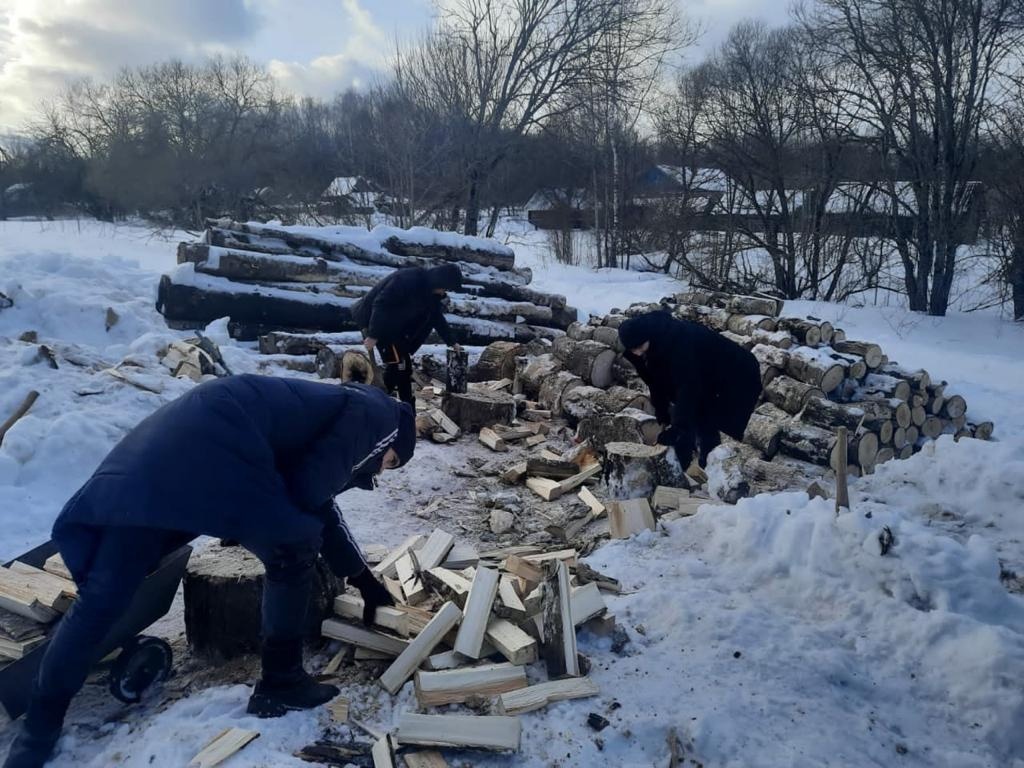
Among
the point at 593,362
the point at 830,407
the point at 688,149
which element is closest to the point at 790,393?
the point at 830,407

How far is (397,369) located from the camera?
23.3 feet

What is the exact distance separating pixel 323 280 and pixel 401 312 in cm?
501

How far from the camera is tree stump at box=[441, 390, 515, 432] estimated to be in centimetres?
790

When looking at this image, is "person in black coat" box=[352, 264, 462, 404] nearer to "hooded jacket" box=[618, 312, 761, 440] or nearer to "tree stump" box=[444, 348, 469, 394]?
"tree stump" box=[444, 348, 469, 394]

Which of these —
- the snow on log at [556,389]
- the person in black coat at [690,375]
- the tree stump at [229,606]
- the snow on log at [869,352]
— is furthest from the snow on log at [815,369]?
the tree stump at [229,606]

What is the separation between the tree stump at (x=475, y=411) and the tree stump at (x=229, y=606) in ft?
14.5

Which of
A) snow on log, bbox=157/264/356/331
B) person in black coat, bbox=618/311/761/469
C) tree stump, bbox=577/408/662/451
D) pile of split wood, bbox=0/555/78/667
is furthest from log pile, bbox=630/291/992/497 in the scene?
snow on log, bbox=157/264/356/331

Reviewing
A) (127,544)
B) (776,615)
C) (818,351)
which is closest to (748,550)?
(776,615)

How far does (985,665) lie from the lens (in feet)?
10.3

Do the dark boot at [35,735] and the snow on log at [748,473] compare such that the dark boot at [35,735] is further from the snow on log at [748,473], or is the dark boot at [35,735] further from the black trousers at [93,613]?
the snow on log at [748,473]

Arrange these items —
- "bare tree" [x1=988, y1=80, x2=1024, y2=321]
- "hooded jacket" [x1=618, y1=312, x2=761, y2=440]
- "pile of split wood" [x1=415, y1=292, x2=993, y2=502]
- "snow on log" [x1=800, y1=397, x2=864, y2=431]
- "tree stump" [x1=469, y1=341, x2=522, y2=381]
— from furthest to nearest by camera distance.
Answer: "bare tree" [x1=988, y1=80, x2=1024, y2=321] → "tree stump" [x1=469, y1=341, x2=522, y2=381] → "snow on log" [x1=800, y1=397, x2=864, y2=431] → "pile of split wood" [x1=415, y1=292, x2=993, y2=502] → "hooded jacket" [x1=618, y1=312, x2=761, y2=440]

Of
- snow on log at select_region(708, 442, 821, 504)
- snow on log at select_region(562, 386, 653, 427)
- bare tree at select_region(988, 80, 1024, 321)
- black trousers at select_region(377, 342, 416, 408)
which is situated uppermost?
bare tree at select_region(988, 80, 1024, 321)

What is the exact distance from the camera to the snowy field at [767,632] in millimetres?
2857

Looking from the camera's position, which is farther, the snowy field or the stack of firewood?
the stack of firewood
